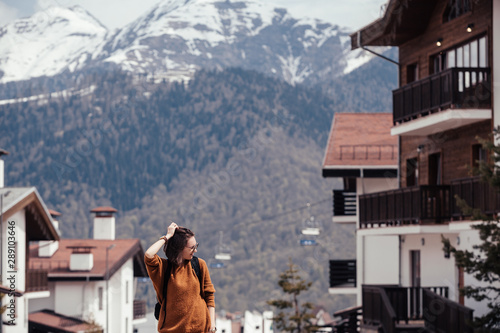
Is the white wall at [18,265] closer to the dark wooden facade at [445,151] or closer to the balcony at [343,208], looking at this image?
the balcony at [343,208]

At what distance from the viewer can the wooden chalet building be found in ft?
89.2

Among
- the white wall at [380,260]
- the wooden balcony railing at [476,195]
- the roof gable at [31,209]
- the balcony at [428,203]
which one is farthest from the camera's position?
the white wall at [380,260]

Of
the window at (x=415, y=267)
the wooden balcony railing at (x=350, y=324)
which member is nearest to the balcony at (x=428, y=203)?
the window at (x=415, y=267)

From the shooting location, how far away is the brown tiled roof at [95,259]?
2208 inches

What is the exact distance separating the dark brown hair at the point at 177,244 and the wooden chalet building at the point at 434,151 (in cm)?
1625

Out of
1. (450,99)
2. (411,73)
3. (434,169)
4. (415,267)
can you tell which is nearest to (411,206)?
(434,169)

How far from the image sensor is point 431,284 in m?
31.5

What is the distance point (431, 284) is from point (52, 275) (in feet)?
95.0

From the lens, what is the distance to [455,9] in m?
30.1

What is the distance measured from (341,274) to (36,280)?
528 inches

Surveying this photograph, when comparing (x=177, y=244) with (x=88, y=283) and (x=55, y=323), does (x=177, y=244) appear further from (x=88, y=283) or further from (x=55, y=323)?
(x=88, y=283)

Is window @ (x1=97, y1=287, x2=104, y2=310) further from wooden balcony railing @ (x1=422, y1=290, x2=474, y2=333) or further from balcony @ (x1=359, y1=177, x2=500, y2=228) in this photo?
wooden balcony railing @ (x1=422, y1=290, x2=474, y2=333)

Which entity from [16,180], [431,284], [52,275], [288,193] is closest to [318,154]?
[288,193]

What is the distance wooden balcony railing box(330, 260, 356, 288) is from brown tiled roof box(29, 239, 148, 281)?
15628 mm
